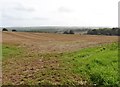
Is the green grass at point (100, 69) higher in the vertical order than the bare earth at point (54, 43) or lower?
higher

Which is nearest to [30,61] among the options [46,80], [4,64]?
[4,64]

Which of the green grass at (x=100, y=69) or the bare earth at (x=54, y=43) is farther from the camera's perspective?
the bare earth at (x=54, y=43)

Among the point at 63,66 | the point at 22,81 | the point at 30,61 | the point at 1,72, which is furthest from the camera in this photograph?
the point at 30,61

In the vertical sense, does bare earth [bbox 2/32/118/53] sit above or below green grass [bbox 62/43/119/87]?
below

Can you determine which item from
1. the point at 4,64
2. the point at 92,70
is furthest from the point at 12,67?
the point at 92,70

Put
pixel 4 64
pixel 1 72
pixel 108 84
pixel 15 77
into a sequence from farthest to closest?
pixel 4 64 → pixel 1 72 → pixel 15 77 → pixel 108 84

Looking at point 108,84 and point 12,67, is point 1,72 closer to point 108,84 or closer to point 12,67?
point 12,67

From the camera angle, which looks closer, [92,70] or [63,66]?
[92,70]

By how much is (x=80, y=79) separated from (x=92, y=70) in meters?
0.98

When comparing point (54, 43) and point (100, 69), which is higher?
point (100, 69)

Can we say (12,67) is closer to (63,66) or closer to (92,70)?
(63,66)

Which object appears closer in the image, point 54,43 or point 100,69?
point 100,69

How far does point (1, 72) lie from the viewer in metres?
11.1

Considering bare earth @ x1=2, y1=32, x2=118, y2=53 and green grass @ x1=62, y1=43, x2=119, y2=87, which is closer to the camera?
green grass @ x1=62, y1=43, x2=119, y2=87
